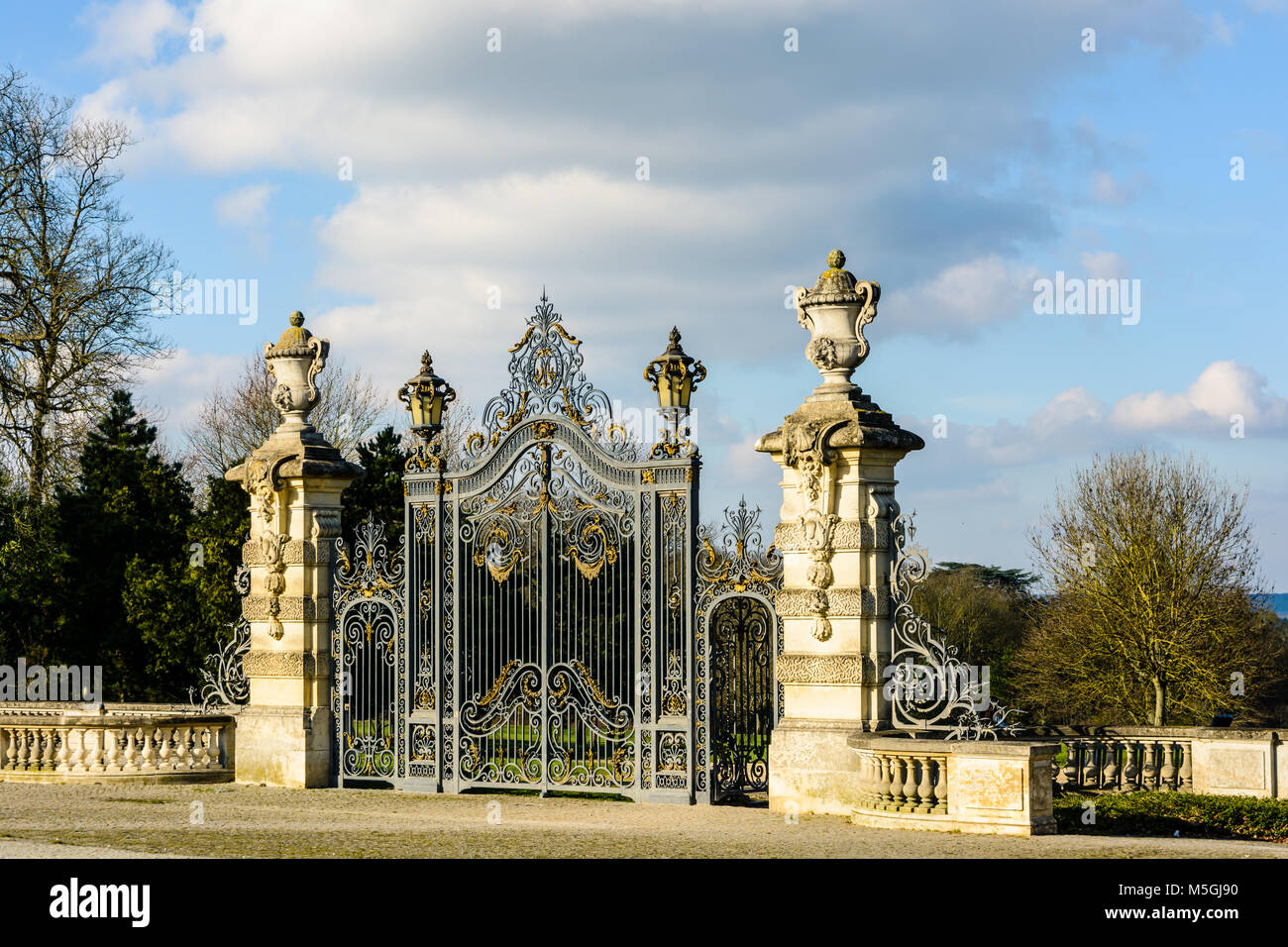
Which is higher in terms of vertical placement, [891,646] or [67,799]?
[891,646]

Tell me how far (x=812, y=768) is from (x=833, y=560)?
186cm

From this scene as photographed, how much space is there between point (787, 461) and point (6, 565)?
1857 cm

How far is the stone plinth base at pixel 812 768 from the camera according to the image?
539 inches

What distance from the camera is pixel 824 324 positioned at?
14.3 meters

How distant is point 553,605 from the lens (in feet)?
51.5

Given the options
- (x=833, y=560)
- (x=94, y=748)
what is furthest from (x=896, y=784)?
(x=94, y=748)

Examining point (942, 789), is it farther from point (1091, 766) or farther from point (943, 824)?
point (1091, 766)

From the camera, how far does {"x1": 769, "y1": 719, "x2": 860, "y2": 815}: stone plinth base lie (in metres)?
13.7

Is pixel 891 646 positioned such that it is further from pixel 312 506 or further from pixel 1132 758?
pixel 312 506

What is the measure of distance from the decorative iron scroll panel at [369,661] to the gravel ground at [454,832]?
26.2 inches

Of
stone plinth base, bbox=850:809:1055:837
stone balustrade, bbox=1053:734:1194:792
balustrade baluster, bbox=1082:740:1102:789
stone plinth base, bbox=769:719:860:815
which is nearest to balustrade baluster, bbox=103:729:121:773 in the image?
stone plinth base, bbox=769:719:860:815

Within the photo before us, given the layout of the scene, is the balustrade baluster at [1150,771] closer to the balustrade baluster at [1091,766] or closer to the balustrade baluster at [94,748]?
the balustrade baluster at [1091,766]

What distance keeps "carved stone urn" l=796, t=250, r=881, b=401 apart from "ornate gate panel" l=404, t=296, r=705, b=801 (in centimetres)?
159
